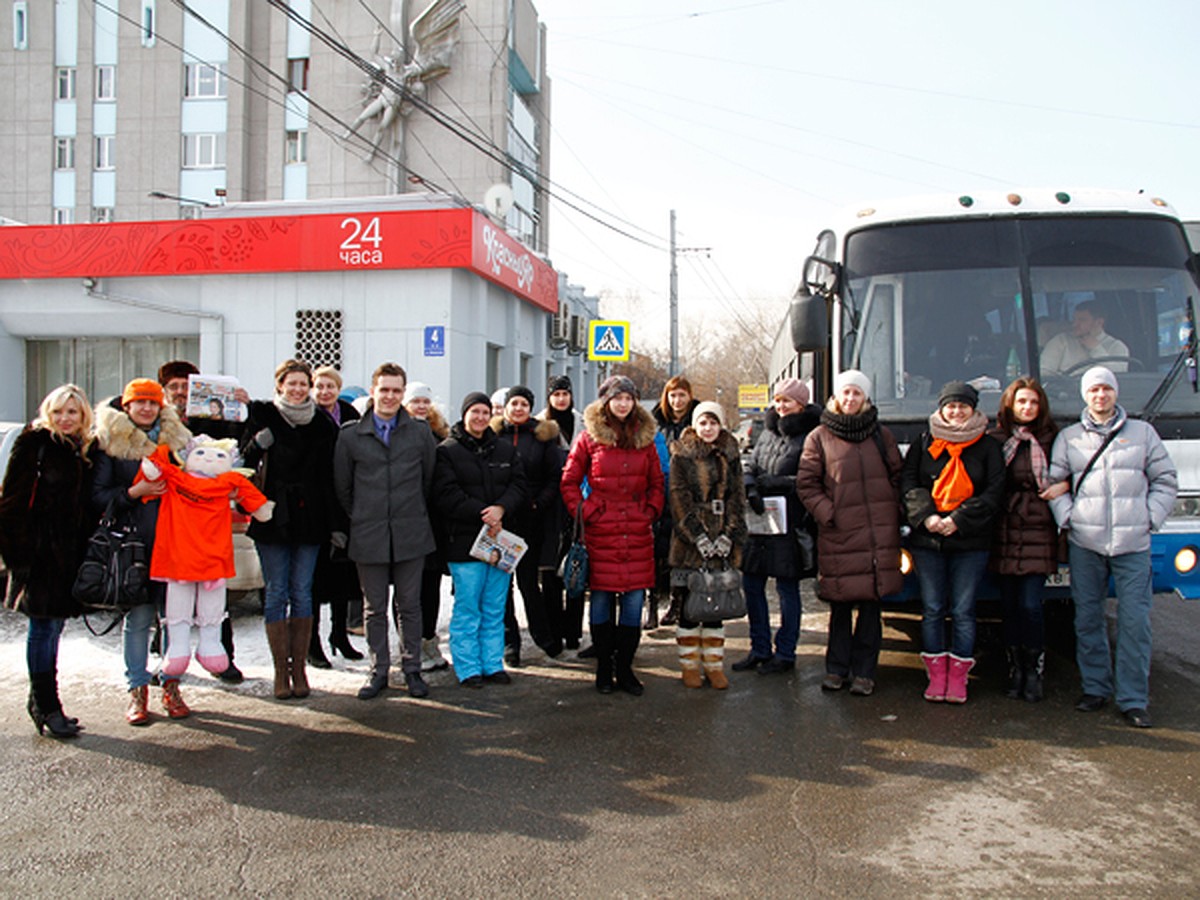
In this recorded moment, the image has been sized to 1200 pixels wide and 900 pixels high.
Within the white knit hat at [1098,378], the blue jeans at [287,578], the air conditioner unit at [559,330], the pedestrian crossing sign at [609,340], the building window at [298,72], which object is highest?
the building window at [298,72]

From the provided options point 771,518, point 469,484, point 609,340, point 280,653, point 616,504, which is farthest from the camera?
point 609,340

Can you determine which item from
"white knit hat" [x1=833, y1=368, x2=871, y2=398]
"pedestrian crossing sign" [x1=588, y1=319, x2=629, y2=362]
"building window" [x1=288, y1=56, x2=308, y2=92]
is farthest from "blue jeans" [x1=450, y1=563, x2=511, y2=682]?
"building window" [x1=288, y1=56, x2=308, y2=92]

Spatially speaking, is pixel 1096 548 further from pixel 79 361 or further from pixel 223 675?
pixel 79 361

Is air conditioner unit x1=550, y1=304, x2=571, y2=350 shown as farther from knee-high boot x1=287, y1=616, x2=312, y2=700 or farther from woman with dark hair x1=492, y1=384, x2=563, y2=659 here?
knee-high boot x1=287, y1=616, x2=312, y2=700

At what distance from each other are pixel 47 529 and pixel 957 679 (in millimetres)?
5187

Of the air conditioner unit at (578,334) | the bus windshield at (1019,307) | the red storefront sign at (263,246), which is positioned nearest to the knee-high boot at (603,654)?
the bus windshield at (1019,307)

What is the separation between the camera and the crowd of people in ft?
16.6

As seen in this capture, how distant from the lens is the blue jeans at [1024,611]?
18.0ft

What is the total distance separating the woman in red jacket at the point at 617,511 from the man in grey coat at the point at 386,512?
38.7 inches

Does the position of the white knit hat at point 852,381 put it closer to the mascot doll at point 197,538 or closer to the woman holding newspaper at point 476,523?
the woman holding newspaper at point 476,523

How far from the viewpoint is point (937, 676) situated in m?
5.52

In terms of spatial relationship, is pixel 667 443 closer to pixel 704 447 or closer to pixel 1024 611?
pixel 704 447

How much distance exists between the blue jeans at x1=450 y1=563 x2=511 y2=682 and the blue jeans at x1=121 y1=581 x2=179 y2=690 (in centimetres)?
165

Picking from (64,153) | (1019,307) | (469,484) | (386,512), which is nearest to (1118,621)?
(1019,307)
